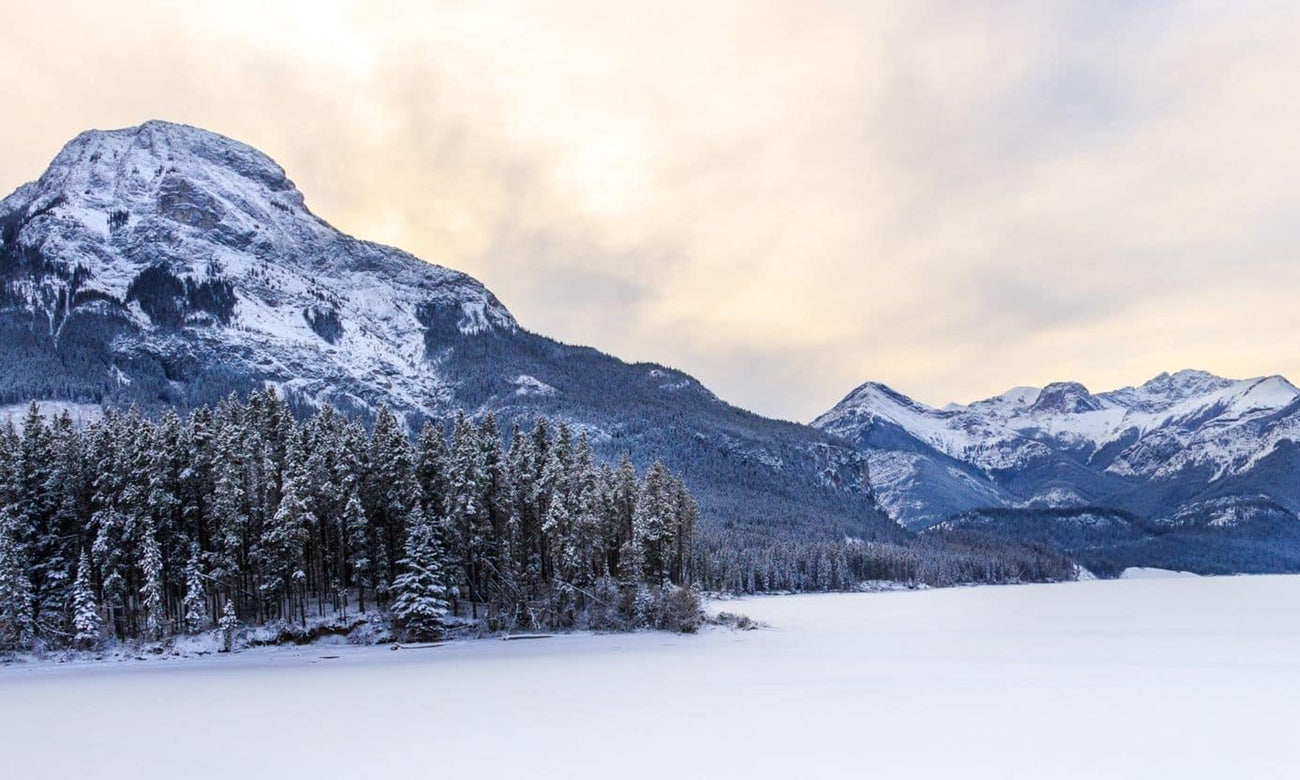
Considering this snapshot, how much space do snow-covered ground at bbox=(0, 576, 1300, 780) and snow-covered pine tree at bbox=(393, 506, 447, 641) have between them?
3.24 m

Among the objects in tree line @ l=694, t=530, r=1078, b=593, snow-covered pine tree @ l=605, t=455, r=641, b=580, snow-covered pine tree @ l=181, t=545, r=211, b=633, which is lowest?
tree line @ l=694, t=530, r=1078, b=593

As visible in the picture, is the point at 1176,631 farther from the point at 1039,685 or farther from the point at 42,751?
the point at 42,751

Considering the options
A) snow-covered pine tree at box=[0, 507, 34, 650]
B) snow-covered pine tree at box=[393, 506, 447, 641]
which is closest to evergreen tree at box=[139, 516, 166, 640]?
snow-covered pine tree at box=[0, 507, 34, 650]

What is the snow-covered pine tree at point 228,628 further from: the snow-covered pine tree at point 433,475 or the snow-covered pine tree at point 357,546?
the snow-covered pine tree at point 433,475

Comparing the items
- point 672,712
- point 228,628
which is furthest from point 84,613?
point 672,712

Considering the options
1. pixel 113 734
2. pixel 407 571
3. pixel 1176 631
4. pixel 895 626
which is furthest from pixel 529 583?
pixel 1176 631

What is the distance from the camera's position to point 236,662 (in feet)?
173

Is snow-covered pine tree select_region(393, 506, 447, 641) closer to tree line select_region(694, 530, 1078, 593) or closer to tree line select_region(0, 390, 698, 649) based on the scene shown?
tree line select_region(0, 390, 698, 649)

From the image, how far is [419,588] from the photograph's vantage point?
6162 centimetres

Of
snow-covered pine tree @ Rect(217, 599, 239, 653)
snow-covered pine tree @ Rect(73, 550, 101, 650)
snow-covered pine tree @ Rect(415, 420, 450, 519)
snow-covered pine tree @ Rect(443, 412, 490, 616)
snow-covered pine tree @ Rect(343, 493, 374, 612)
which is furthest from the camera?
snow-covered pine tree @ Rect(415, 420, 450, 519)

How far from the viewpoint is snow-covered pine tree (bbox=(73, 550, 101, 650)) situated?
2169 inches

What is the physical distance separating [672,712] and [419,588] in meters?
34.7

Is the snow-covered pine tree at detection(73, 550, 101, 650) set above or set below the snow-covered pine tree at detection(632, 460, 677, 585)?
below

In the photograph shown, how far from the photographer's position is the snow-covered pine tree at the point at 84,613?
55.1 meters
